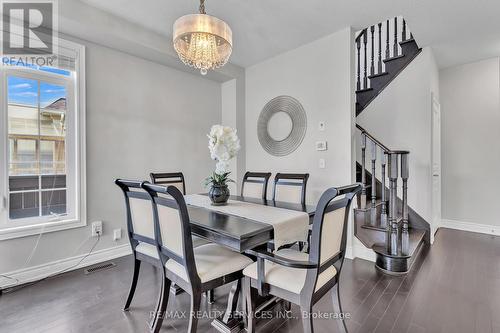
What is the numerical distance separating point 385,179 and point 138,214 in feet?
10.7

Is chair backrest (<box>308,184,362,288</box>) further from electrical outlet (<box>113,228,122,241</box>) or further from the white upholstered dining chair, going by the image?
electrical outlet (<box>113,228,122,241</box>)

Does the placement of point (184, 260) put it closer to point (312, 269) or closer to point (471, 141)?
point (312, 269)

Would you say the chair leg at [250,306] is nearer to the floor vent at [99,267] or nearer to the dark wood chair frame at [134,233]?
the dark wood chair frame at [134,233]

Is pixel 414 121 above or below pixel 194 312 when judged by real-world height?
above

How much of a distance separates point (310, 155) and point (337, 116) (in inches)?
24.6

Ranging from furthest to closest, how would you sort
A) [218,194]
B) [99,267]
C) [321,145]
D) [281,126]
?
[281,126]
[321,145]
[99,267]
[218,194]

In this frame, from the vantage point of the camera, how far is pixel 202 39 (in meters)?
2.02

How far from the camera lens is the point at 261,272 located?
1.40 meters

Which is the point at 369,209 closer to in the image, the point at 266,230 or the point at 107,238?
the point at 266,230

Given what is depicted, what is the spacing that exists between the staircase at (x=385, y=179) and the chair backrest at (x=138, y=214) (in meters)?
2.33

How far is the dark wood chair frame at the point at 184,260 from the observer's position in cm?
136

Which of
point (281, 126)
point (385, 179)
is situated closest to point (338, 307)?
point (385, 179)

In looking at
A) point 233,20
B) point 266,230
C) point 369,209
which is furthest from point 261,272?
point 233,20

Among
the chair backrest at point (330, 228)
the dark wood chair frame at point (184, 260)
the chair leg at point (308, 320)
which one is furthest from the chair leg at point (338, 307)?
the dark wood chair frame at point (184, 260)
